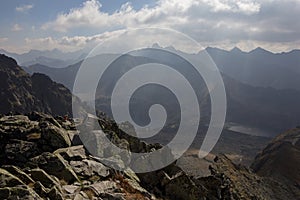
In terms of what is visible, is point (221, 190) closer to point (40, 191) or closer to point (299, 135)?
point (40, 191)

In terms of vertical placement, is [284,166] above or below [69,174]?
below

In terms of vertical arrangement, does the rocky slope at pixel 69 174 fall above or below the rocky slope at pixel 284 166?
above

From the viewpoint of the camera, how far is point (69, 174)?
29.0 m

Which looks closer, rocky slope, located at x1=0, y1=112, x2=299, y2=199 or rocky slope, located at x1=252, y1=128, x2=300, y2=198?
rocky slope, located at x1=0, y1=112, x2=299, y2=199

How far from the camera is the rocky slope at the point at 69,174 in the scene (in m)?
25.2

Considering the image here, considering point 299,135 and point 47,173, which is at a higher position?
point 47,173

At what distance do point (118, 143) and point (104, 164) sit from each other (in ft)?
20.8

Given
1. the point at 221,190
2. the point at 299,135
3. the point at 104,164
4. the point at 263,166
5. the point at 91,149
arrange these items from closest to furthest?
the point at 104,164 < the point at 91,149 < the point at 221,190 < the point at 263,166 < the point at 299,135

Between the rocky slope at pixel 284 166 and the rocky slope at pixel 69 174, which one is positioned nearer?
the rocky slope at pixel 69 174

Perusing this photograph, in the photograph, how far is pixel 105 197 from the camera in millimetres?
26719

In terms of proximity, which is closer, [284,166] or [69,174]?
[69,174]

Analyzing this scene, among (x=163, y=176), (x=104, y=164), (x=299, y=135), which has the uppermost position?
(x=104, y=164)

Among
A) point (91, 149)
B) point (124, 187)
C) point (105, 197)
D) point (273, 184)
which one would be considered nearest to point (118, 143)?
point (91, 149)

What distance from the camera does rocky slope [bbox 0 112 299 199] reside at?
25234 millimetres
